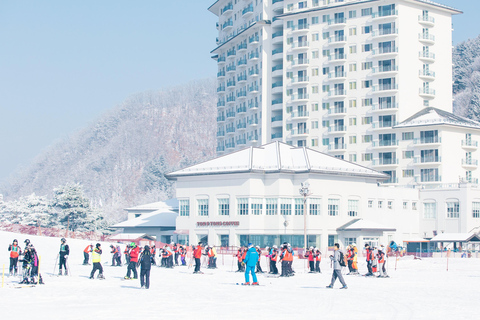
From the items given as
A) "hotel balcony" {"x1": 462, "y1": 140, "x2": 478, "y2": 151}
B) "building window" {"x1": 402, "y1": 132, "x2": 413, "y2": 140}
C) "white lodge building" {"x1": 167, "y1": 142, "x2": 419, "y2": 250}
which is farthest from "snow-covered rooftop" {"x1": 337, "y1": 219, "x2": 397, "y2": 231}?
"hotel balcony" {"x1": 462, "y1": 140, "x2": 478, "y2": 151}

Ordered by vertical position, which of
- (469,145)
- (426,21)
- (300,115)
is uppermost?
(426,21)

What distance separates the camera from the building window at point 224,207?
263 ft

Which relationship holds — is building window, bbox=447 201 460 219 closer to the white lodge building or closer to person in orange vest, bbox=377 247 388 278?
the white lodge building

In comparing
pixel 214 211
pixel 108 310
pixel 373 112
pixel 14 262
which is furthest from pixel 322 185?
pixel 108 310

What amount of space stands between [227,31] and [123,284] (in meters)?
103

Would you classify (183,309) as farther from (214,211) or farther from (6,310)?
(214,211)

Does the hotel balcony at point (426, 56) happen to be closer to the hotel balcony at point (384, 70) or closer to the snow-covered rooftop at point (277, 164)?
the hotel balcony at point (384, 70)

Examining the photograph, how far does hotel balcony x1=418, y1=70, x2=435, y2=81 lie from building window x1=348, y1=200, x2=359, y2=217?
106 feet

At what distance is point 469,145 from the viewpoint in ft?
332

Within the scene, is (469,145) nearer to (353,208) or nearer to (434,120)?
(434,120)

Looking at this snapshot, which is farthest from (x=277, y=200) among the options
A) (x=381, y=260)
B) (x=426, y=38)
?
(x=426, y=38)

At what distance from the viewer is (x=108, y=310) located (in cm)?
2075

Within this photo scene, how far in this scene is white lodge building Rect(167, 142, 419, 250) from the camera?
259 ft

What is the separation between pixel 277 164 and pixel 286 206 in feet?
16.0
